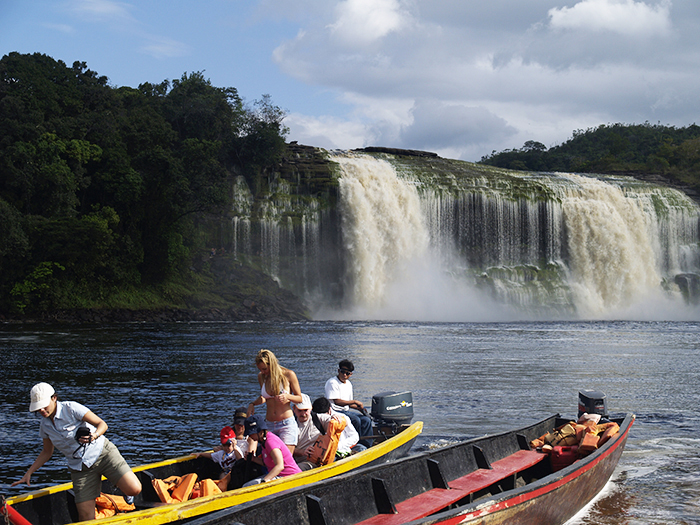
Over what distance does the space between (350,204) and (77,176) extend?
18.2 metres

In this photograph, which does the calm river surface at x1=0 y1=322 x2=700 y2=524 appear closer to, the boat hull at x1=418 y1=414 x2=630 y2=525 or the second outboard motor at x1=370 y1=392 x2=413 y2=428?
the boat hull at x1=418 y1=414 x2=630 y2=525

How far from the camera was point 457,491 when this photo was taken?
7.61 m

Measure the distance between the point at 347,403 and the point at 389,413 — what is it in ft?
3.19

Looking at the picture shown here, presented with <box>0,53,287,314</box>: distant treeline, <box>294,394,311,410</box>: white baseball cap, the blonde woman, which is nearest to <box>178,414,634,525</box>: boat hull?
the blonde woman

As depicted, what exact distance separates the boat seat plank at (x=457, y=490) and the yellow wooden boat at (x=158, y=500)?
2.90 ft

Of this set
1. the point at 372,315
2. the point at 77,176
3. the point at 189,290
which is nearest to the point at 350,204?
the point at 372,315

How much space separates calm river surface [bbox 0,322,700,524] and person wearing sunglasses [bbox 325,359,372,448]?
1.67 m

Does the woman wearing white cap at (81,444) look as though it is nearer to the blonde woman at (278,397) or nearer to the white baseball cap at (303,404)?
the blonde woman at (278,397)

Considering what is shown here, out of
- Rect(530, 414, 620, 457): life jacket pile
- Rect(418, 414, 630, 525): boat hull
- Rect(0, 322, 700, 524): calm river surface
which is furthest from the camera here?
Rect(0, 322, 700, 524): calm river surface

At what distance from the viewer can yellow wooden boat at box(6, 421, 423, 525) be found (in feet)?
19.5

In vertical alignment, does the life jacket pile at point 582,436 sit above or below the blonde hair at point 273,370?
below

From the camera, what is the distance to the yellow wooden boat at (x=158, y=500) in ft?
19.5

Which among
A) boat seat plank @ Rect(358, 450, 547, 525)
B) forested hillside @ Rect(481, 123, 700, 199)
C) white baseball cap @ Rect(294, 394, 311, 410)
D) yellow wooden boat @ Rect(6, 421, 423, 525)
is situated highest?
forested hillside @ Rect(481, 123, 700, 199)

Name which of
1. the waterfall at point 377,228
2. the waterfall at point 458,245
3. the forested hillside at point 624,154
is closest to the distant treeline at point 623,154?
the forested hillside at point 624,154
